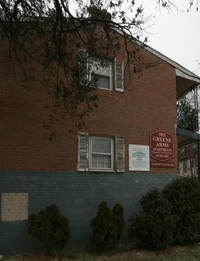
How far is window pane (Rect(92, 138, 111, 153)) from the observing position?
1163 centimetres

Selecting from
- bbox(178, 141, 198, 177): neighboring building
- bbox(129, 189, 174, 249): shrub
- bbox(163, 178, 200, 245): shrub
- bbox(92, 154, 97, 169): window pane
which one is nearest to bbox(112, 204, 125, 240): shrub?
bbox(129, 189, 174, 249): shrub

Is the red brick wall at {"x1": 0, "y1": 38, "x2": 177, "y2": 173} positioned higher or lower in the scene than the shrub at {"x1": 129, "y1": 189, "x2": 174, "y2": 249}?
higher

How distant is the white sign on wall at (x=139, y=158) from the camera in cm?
1213

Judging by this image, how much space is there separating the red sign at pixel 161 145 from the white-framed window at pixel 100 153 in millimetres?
1368

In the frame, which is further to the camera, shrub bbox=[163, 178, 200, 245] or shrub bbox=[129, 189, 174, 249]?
shrub bbox=[163, 178, 200, 245]

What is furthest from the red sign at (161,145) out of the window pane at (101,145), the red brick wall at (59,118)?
the window pane at (101,145)

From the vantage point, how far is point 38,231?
30.6 feet

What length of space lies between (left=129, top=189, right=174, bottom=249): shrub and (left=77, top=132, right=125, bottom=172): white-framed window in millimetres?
1632

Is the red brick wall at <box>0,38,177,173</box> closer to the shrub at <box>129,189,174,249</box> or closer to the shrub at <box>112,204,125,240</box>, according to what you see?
the shrub at <box>129,189,174,249</box>

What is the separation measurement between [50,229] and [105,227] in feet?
5.46

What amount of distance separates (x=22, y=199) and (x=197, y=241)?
19.5 feet

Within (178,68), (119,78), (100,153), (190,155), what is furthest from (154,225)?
(190,155)

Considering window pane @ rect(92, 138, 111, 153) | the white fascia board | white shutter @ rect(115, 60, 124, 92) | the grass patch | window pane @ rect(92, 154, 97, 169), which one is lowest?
the grass patch

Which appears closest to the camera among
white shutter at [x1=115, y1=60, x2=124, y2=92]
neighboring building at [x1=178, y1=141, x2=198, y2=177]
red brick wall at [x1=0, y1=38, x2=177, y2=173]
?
red brick wall at [x1=0, y1=38, x2=177, y2=173]
